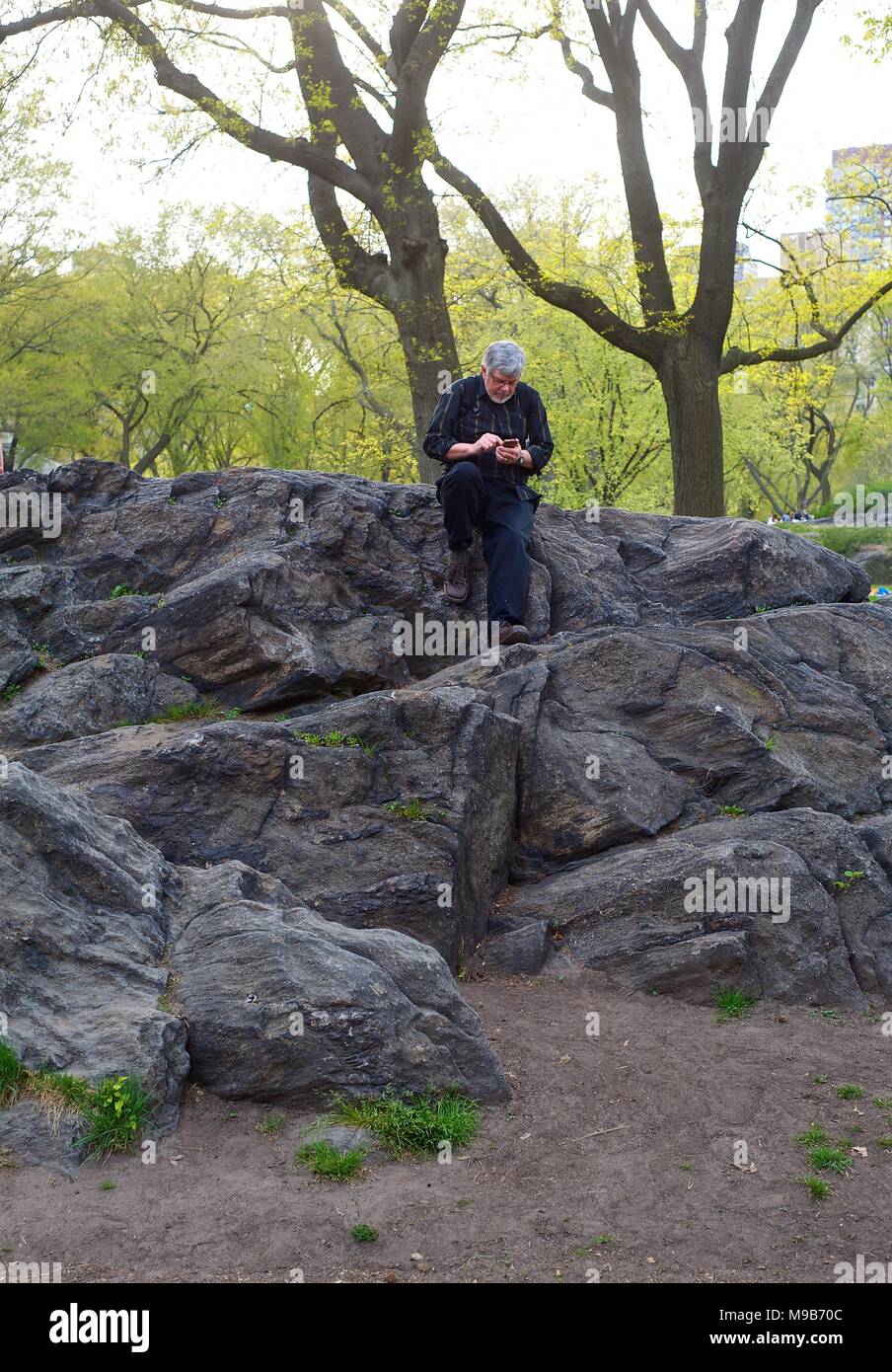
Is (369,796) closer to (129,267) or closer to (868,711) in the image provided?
(868,711)

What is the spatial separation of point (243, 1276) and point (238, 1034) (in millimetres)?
1260

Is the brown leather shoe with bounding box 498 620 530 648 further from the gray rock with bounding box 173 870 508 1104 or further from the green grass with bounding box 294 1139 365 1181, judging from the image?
the green grass with bounding box 294 1139 365 1181

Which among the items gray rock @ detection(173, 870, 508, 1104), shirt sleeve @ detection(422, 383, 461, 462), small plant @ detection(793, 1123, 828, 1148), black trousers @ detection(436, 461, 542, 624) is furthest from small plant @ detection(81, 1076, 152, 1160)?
shirt sleeve @ detection(422, 383, 461, 462)

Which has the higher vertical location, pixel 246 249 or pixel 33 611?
pixel 246 249

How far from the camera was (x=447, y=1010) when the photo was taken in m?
5.84

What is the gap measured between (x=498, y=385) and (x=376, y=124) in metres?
8.69

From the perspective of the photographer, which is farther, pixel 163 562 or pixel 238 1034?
pixel 163 562

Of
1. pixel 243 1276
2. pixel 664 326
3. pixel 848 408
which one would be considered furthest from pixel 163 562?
pixel 848 408

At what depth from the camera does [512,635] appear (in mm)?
9297

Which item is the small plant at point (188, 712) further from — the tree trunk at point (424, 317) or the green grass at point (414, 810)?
the tree trunk at point (424, 317)

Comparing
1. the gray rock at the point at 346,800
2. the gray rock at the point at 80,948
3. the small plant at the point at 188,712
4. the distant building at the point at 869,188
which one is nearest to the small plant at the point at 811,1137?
the gray rock at the point at 346,800

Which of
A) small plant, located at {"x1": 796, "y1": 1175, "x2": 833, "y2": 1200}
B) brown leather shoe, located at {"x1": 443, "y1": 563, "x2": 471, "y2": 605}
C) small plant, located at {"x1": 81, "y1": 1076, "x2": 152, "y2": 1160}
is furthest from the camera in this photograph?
brown leather shoe, located at {"x1": 443, "y1": 563, "x2": 471, "y2": 605}

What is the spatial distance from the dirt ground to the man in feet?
13.8

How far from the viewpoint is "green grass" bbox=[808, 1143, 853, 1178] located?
5141 mm
